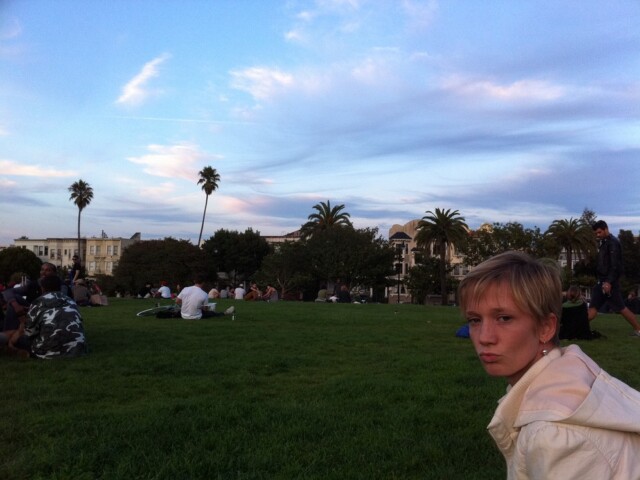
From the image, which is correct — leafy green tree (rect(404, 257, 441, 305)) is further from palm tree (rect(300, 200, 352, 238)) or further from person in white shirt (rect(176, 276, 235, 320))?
person in white shirt (rect(176, 276, 235, 320))

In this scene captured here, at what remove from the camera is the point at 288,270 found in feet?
246

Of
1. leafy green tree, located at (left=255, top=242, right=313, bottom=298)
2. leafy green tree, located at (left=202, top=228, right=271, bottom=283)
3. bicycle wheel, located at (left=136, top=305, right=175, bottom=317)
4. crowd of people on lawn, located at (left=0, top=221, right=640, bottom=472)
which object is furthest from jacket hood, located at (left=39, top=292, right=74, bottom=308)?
leafy green tree, located at (left=202, top=228, right=271, bottom=283)

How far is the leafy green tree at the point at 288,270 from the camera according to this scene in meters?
73.9

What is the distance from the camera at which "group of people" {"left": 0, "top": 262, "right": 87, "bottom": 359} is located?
9.16m

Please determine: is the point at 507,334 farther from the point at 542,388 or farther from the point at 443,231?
the point at 443,231

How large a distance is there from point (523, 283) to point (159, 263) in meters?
84.4

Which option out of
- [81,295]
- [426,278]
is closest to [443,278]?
[426,278]

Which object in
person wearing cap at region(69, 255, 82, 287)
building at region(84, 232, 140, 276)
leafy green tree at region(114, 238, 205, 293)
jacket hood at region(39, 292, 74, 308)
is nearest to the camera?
jacket hood at region(39, 292, 74, 308)

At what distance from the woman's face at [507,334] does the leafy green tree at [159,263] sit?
8137cm

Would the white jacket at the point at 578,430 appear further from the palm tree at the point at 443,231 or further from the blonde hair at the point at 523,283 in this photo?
the palm tree at the point at 443,231

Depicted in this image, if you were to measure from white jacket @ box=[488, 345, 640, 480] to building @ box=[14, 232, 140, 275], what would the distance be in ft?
468

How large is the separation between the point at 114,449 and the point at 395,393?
2.96 metres

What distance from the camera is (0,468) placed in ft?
13.3

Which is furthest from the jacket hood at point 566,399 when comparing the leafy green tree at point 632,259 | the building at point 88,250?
the building at point 88,250
